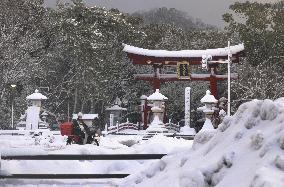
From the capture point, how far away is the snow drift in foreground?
186 inches

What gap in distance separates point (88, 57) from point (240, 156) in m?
41.7

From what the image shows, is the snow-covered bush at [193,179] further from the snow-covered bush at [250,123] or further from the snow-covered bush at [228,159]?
the snow-covered bush at [250,123]

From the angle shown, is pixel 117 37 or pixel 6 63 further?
pixel 117 37

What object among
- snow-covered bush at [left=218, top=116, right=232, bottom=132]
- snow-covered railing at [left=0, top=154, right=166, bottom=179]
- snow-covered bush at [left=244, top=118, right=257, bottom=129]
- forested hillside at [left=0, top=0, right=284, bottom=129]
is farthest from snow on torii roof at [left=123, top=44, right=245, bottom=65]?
snow-covered bush at [left=244, top=118, right=257, bottom=129]

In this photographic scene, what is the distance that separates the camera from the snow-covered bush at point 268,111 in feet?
18.5

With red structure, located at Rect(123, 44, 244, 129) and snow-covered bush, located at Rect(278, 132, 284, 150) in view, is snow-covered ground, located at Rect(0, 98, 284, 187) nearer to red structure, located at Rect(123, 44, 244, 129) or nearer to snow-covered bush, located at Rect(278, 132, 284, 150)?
snow-covered bush, located at Rect(278, 132, 284, 150)

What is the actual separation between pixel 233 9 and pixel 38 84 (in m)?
23.4

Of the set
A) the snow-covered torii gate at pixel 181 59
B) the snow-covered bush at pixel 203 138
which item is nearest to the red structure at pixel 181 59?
the snow-covered torii gate at pixel 181 59

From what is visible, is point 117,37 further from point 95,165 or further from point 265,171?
point 265,171

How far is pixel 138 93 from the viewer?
5309 cm

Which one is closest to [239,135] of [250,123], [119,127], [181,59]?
[250,123]

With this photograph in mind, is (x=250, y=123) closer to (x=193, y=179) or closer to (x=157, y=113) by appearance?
(x=193, y=179)

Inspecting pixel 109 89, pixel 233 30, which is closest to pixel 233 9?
pixel 233 30

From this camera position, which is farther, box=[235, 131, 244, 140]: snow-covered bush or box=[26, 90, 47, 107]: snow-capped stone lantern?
box=[26, 90, 47, 107]: snow-capped stone lantern
